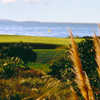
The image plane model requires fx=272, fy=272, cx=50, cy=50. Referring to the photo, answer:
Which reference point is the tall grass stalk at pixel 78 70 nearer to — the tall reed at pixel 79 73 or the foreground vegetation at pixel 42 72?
the tall reed at pixel 79 73

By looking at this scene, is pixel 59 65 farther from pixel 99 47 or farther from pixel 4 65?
pixel 99 47

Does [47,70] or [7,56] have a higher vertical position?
[7,56]

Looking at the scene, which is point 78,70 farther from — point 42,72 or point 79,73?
point 42,72

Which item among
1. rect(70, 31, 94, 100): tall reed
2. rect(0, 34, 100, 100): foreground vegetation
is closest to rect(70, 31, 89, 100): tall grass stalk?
rect(70, 31, 94, 100): tall reed

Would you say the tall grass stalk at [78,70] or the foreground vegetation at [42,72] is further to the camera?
the foreground vegetation at [42,72]

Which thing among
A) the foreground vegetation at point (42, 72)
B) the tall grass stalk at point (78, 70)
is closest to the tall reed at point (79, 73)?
the tall grass stalk at point (78, 70)

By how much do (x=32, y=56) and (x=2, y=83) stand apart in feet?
5.41

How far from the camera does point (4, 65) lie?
6574 mm

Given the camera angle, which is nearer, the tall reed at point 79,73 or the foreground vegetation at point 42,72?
the tall reed at point 79,73

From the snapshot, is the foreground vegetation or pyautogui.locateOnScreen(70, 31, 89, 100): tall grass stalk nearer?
pyautogui.locateOnScreen(70, 31, 89, 100): tall grass stalk

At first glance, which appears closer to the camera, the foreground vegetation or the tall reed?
the tall reed

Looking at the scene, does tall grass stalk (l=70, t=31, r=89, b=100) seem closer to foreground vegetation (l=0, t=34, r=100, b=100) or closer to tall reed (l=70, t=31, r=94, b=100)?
tall reed (l=70, t=31, r=94, b=100)

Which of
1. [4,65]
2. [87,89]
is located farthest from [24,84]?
[87,89]

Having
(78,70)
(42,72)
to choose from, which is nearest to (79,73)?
(78,70)
